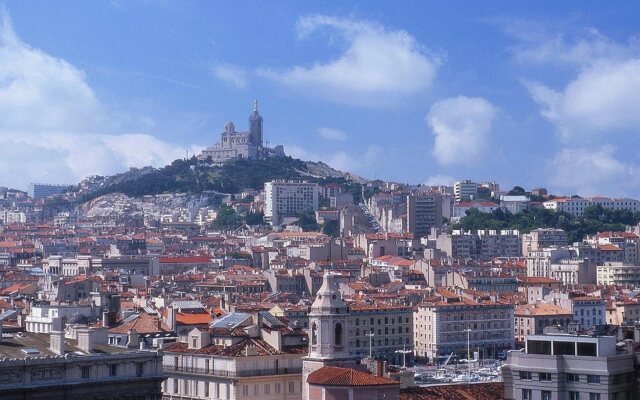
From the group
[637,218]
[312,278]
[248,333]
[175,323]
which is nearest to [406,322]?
[312,278]

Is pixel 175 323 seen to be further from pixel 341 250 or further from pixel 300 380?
pixel 341 250

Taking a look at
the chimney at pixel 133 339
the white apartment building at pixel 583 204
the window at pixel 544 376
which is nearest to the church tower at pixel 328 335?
the chimney at pixel 133 339

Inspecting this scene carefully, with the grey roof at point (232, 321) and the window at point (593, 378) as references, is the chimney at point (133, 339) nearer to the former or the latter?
the grey roof at point (232, 321)

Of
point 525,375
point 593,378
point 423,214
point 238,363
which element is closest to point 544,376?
point 525,375

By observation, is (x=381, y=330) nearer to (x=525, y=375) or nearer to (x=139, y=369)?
(x=139, y=369)

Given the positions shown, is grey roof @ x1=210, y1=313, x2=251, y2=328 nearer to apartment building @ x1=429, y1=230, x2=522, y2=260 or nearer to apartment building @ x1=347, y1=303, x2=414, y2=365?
apartment building @ x1=347, y1=303, x2=414, y2=365

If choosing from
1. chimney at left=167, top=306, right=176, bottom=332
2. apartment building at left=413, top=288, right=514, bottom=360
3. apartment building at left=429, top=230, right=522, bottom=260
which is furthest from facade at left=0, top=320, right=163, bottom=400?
apartment building at left=429, top=230, right=522, bottom=260

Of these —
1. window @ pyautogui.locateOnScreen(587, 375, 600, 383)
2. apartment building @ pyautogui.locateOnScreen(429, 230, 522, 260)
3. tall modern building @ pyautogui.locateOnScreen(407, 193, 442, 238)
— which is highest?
tall modern building @ pyautogui.locateOnScreen(407, 193, 442, 238)
